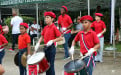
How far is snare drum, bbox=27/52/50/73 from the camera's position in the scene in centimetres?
531

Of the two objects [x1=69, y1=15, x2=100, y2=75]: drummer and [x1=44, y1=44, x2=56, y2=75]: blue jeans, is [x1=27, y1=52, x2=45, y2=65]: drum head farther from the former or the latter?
[x1=69, y1=15, x2=100, y2=75]: drummer

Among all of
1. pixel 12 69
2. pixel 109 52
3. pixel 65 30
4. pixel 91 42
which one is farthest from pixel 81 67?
pixel 109 52

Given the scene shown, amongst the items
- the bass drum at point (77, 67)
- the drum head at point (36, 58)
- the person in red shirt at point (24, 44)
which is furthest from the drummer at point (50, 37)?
the bass drum at point (77, 67)

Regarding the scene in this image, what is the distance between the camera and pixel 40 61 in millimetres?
5316

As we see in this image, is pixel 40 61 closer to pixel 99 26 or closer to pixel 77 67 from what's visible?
pixel 77 67

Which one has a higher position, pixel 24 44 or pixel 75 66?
pixel 24 44

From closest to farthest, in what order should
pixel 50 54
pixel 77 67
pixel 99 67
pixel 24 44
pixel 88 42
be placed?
1. pixel 77 67
2. pixel 88 42
3. pixel 50 54
4. pixel 24 44
5. pixel 99 67

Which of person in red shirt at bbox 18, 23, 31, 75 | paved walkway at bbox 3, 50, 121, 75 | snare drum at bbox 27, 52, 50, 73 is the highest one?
person in red shirt at bbox 18, 23, 31, 75

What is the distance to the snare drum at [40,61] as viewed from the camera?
17.4 ft

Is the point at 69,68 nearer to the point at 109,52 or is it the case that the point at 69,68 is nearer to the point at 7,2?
the point at 109,52

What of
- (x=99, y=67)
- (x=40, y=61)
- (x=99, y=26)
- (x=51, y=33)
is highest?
(x=51, y=33)

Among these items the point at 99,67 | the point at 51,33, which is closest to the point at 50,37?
the point at 51,33

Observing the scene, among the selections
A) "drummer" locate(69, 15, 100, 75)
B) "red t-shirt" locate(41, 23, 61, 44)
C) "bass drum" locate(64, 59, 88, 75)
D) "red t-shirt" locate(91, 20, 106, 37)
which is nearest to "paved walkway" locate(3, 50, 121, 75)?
"red t-shirt" locate(91, 20, 106, 37)

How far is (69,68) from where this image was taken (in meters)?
4.69
